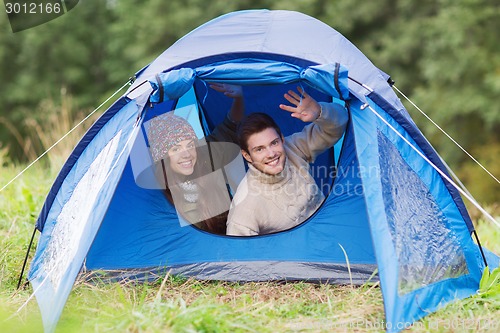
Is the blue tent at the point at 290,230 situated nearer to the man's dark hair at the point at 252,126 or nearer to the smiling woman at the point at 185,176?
the smiling woman at the point at 185,176

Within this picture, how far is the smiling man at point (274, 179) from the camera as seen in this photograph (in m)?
3.53

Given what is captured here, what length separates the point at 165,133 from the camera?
11.8ft

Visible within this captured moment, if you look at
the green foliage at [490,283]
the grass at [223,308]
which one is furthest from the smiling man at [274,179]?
the green foliage at [490,283]

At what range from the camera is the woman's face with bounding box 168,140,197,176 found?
361 centimetres

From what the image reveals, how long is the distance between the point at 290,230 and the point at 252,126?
57cm

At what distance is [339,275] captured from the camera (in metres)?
3.47

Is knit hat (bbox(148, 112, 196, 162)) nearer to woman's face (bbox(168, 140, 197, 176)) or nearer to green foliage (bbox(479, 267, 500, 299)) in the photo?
woman's face (bbox(168, 140, 197, 176))

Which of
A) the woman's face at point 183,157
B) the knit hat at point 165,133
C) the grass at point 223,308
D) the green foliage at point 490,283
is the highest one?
the knit hat at point 165,133

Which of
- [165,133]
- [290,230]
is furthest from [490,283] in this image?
[165,133]

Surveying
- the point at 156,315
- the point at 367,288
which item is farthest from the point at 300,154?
the point at 156,315

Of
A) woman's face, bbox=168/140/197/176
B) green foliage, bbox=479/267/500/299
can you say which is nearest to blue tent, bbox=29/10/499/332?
green foliage, bbox=479/267/500/299

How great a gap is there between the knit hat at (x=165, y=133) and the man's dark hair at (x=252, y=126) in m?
0.27

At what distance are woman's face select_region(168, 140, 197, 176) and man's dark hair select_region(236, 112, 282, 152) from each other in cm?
26

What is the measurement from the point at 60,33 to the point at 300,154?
41.2 ft
